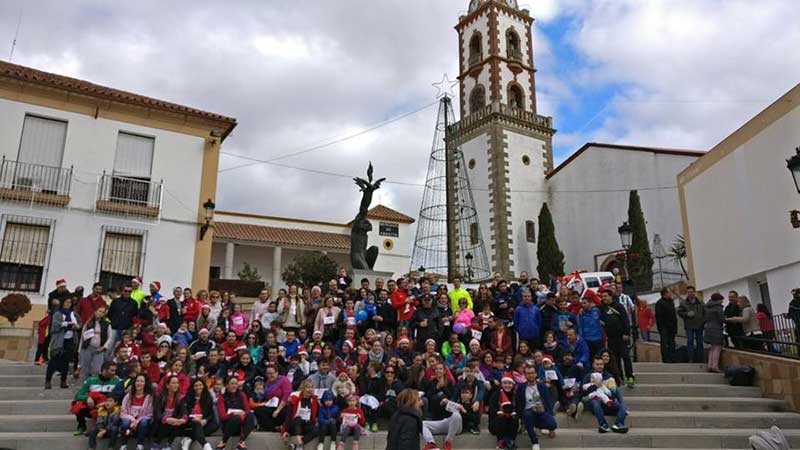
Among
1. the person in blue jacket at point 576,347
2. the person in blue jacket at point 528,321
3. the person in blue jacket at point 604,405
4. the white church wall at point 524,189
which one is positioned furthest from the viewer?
the white church wall at point 524,189

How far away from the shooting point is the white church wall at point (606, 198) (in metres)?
26.3

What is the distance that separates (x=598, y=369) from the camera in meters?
8.61

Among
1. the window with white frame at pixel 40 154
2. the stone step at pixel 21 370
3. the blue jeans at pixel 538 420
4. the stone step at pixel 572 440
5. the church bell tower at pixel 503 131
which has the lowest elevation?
the stone step at pixel 572 440

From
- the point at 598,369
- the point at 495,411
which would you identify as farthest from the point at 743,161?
the point at 495,411

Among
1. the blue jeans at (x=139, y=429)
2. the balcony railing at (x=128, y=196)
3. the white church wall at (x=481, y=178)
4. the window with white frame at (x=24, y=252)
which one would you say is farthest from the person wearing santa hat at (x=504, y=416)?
the white church wall at (x=481, y=178)

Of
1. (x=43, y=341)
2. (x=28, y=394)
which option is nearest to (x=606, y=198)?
(x=43, y=341)

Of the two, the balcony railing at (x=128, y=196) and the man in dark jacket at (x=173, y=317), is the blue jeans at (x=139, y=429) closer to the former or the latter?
the man in dark jacket at (x=173, y=317)

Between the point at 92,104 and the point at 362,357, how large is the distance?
41.0 feet

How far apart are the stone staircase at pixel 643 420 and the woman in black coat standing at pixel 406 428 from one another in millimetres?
2949

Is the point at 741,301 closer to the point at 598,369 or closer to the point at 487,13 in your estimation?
the point at 598,369

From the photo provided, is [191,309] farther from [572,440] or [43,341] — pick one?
[572,440]

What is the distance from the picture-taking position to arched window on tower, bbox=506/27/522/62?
115 ft

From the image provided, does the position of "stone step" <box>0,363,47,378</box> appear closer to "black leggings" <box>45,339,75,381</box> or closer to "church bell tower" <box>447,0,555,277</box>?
"black leggings" <box>45,339,75,381</box>

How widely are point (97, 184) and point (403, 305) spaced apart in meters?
10.7
